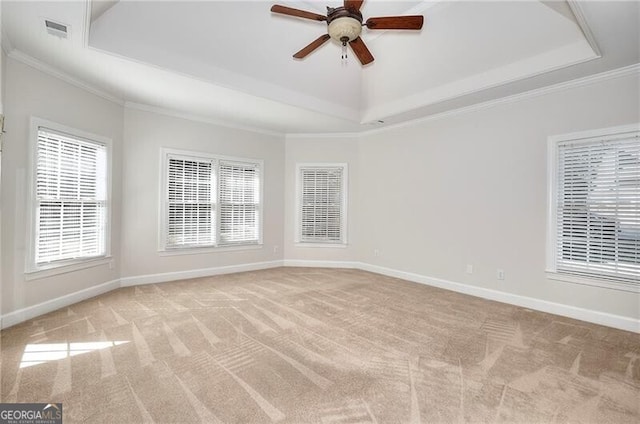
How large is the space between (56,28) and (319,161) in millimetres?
Answer: 4417

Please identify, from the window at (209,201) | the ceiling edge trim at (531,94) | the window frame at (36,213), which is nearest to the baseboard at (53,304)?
the window frame at (36,213)

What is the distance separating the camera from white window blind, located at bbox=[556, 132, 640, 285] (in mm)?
3344

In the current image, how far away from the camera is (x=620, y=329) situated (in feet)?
A: 11.0

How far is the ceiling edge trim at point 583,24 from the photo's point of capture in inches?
96.3

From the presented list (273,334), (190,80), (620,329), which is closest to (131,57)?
(190,80)

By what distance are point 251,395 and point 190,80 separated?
3622mm

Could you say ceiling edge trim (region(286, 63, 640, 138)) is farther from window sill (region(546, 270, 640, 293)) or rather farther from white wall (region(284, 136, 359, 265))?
window sill (region(546, 270, 640, 293))

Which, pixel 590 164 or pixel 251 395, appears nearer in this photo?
pixel 251 395

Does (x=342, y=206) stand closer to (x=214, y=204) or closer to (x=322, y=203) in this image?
(x=322, y=203)

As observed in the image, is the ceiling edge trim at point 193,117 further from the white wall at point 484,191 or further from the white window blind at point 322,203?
the white wall at point 484,191

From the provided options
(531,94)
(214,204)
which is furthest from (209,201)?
(531,94)

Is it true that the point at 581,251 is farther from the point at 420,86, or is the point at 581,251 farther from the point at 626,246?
the point at 420,86

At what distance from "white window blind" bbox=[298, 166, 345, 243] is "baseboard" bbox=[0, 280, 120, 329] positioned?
3.47m

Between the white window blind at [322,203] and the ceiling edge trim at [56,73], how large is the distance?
3500 millimetres
